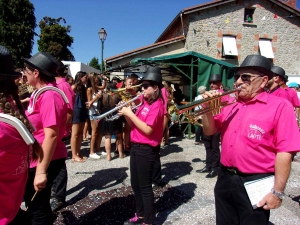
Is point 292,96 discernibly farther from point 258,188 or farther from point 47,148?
point 47,148

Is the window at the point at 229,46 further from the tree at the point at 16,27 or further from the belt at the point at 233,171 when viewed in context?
the tree at the point at 16,27

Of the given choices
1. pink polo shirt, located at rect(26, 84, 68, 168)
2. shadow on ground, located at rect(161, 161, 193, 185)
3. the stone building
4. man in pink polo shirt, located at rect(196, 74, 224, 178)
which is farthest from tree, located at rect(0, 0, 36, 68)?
pink polo shirt, located at rect(26, 84, 68, 168)

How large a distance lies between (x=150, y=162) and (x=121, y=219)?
3.49 ft

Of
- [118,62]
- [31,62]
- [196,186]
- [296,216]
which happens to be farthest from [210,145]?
[118,62]

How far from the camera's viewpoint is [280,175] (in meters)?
1.82

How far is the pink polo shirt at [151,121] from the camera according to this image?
292cm

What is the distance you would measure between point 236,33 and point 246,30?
30.1 inches

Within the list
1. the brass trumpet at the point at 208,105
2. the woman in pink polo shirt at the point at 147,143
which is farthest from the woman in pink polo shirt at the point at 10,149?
the woman in pink polo shirt at the point at 147,143

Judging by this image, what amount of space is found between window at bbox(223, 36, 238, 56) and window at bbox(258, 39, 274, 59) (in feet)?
6.35

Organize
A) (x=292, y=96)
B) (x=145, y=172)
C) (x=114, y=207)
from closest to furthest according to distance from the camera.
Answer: (x=145, y=172)
(x=114, y=207)
(x=292, y=96)

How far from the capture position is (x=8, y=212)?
162 cm

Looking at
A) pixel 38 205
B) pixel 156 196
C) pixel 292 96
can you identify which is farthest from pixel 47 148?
pixel 292 96

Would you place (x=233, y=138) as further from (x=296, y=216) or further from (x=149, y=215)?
(x=296, y=216)

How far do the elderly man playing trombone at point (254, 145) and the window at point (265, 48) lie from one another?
1621 centimetres
